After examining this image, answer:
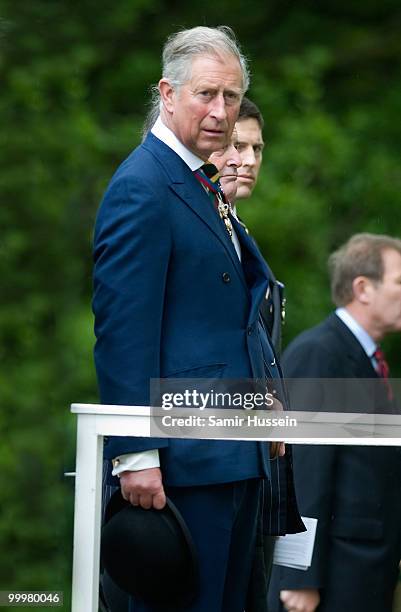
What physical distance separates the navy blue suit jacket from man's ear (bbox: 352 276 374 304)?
34.3 inches

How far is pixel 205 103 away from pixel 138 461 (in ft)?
1.74

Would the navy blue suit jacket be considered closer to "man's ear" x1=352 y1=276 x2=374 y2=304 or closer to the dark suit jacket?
the dark suit jacket

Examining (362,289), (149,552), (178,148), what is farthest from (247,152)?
(149,552)

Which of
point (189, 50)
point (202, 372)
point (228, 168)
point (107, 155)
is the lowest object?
point (202, 372)

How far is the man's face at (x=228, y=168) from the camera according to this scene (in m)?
2.13

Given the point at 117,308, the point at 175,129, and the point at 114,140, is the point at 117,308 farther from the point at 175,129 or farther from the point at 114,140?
the point at 114,140

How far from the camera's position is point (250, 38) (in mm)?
4957

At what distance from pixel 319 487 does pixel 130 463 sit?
2.38ft

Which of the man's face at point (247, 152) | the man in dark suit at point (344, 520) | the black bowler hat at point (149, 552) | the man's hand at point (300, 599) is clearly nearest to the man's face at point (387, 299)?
the man in dark suit at point (344, 520)

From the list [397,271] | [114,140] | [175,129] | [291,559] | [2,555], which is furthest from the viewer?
[114,140]

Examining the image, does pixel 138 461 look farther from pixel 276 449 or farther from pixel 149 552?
pixel 276 449

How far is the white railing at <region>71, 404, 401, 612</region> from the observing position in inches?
67.1

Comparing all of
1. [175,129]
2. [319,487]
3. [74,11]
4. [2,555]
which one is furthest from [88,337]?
[175,129]

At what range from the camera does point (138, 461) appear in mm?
1712
